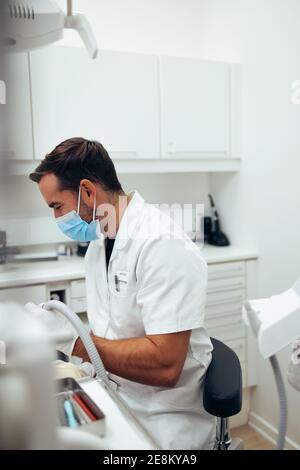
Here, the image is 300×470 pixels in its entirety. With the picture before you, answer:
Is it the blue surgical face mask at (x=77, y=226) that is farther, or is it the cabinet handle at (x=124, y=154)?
the cabinet handle at (x=124, y=154)

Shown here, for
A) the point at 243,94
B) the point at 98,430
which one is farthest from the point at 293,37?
the point at 98,430

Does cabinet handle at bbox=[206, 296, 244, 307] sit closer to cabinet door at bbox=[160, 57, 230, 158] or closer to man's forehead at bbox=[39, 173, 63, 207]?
cabinet door at bbox=[160, 57, 230, 158]

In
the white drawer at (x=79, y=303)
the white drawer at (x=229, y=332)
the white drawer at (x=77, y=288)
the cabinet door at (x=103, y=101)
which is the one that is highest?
the cabinet door at (x=103, y=101)

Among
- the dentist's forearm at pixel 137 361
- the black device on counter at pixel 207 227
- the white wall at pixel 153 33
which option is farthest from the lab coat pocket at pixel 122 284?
the black device on counter at pixel 207 227

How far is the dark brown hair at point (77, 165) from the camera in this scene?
85 centimetres

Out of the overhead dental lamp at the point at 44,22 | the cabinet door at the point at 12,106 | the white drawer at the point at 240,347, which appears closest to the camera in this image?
the cabinet door at the point at 12,106

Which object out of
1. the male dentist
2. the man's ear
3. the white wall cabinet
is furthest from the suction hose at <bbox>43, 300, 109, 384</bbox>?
the white wall cabinet

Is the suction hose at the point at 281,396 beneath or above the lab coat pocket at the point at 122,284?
beneath

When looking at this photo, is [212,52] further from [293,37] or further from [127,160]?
[127,160]

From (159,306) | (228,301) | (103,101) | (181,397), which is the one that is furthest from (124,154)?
(181,397)

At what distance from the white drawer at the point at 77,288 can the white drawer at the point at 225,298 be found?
0.54 metres

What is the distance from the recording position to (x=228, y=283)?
160 cm

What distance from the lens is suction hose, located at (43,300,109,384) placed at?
692 mm

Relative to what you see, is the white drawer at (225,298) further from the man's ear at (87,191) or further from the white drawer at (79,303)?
the man's ear at (87,191)
